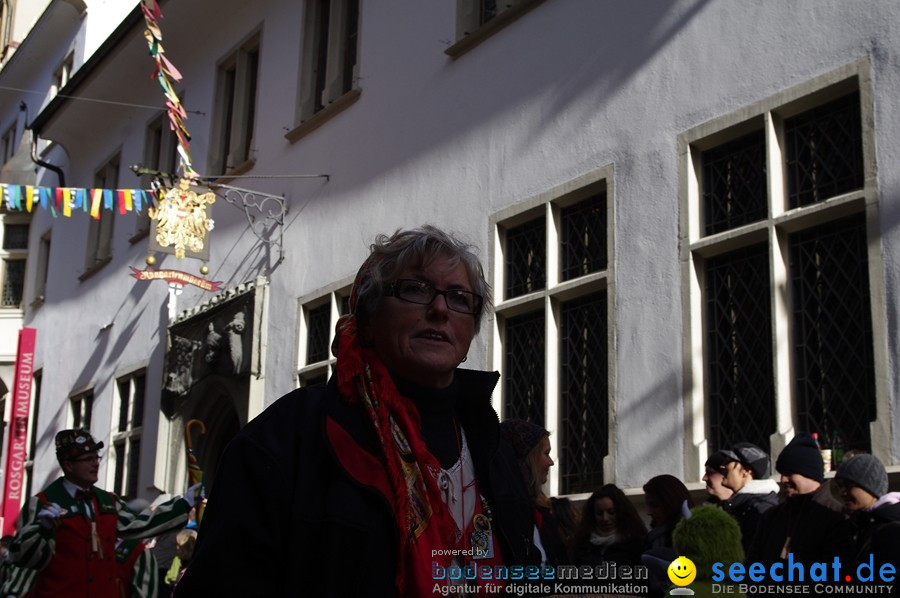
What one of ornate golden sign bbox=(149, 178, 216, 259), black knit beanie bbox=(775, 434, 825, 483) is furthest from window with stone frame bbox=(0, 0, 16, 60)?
black knit beanie bbox=(775, 434, 825, 483)

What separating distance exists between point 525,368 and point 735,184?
269 centimetres

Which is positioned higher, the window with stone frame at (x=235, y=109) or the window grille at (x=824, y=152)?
the window with stone frame at (x=235, y=109)

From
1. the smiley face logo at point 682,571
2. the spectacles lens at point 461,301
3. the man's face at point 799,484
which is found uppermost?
the spectacles lens at point 461,301

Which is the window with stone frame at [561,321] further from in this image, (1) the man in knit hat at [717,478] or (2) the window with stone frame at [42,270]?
(2) the window with stone frame at [42,270]

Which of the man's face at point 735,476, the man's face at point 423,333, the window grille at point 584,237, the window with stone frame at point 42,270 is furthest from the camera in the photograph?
the window with stone frame at point 42,270

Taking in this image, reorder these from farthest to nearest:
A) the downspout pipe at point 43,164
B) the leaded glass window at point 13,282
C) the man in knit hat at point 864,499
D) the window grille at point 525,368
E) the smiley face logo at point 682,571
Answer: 1. the leaded glass window at point 13,282
2. the downspout pipe at point 43,164
3. the window grille at point 525,368
4. the man in knit hat at point 864,499
5. the smiley face logo at point 682,571

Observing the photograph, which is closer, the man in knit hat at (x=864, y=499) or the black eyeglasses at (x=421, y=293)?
the black eyeglasses at (x=421, y=293)

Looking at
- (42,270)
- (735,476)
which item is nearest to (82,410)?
(42,270)

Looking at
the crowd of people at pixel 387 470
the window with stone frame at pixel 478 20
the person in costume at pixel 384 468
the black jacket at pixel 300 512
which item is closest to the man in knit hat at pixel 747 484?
the crowd of people at pixel 387 470

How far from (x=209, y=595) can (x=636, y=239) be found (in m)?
7.03

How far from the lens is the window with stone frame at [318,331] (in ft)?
44.1

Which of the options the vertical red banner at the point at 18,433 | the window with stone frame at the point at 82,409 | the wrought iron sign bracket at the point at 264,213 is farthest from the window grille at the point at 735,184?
the vertical red banner at the point at 18,433

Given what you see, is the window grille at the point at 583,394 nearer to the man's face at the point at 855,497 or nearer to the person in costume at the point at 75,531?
the person in costume at the point at 75,531

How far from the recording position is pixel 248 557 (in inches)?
101
